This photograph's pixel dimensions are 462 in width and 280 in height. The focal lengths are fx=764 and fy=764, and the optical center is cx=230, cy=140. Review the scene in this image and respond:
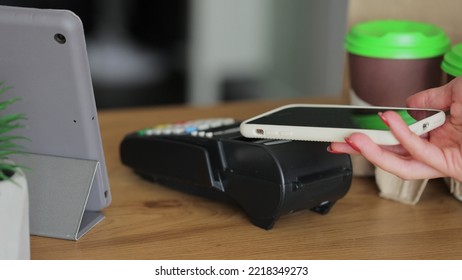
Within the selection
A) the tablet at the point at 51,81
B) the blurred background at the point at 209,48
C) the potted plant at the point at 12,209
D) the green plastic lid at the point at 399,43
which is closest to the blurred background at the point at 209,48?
the blurred background at the point at 209,48

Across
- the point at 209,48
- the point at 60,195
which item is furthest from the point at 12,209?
the point at 209,48

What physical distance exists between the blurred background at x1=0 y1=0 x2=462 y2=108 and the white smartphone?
1.32m

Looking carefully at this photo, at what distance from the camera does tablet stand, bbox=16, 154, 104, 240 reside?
2.21 feet

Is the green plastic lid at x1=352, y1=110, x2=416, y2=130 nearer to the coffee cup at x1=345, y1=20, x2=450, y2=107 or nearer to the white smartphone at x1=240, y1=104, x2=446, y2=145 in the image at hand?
the white smartphone at x1=240, y1=104, x2=446, y2=145

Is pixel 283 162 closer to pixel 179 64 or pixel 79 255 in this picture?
pixel 79 255

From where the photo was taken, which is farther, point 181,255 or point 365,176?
point 365,176

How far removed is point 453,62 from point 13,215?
460 mm

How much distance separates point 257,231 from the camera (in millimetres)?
700

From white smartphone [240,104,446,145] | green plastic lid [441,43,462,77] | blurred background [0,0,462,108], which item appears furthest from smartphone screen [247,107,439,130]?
blurred background [0,0,462,108]

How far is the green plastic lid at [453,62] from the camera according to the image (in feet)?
2.52

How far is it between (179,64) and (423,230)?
166 cm

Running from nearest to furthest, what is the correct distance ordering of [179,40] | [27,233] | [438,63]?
1. [27,233]
2. [438,63]
3. [179,40]
